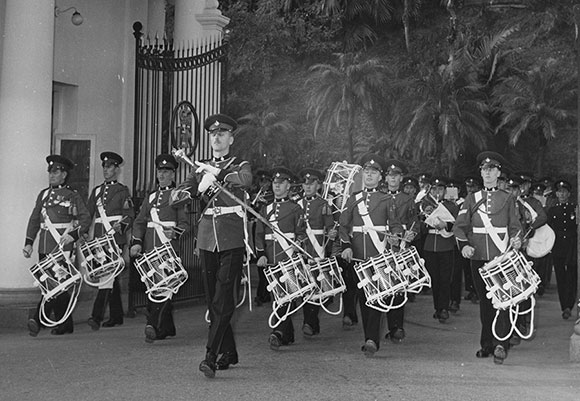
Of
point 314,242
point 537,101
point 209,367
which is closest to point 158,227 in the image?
point 314,242

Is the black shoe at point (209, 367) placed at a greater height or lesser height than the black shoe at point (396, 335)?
greater

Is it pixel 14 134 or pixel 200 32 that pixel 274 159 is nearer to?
pixel 200 32

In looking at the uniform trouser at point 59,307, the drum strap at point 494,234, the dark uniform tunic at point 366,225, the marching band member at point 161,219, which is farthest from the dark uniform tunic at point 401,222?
the uniform trouser at point 59,307

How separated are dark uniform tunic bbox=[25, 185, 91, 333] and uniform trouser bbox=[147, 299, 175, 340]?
3.72 feet

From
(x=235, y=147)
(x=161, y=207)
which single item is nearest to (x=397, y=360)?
(x=161, y=207)

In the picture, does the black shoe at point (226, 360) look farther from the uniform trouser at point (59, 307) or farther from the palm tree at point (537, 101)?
the palm tree at point (537, 101)

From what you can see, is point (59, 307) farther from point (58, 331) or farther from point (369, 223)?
point (369, 223)

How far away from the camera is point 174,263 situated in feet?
33.0

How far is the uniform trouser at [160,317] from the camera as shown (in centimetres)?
997

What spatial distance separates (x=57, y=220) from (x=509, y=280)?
4.92 m

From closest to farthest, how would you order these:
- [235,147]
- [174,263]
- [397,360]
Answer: [397,360] < [174,263] < [235,147]

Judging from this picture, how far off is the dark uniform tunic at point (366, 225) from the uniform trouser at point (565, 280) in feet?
14.9

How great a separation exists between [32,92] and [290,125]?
26.6 metres

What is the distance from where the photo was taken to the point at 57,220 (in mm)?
10695
